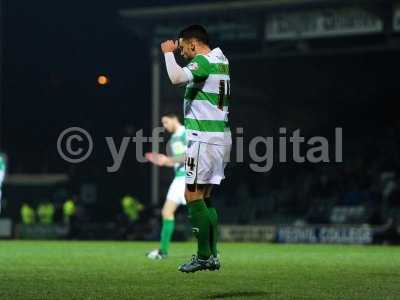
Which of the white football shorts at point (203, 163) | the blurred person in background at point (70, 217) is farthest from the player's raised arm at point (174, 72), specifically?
the blurred person in background at point (70, 217)

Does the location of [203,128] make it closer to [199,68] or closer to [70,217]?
[199,68]

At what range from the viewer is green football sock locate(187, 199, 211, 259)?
743 cm

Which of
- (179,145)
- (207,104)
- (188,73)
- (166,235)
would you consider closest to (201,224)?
(207,104)

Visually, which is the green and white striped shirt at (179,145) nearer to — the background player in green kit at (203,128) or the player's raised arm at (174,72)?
the background player in green kit at (203,128)

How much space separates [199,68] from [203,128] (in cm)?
52

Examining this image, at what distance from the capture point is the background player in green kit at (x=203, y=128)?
745 centimetres

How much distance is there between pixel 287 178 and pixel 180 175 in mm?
15586

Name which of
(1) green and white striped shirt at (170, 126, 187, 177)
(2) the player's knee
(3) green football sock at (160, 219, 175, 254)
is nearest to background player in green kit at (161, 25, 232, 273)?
(3) green football sock at (160, 219, 175, 254)

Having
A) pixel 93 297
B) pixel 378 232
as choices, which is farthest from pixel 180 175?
pixel 378 232

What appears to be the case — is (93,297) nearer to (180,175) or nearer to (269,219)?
(180,175)

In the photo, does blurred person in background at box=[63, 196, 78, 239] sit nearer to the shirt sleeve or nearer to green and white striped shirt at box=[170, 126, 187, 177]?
green and white striped shirt at box=[170, 126, 187, 177]

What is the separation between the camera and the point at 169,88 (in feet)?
87.8

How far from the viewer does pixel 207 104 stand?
756cm

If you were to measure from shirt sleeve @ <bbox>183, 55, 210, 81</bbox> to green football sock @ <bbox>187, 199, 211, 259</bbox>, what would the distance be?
3.50ft
